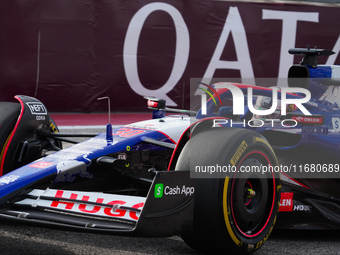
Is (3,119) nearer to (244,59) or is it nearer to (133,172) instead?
(133,172)

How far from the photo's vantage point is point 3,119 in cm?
482

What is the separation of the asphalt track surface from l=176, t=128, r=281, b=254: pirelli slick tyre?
0.27m

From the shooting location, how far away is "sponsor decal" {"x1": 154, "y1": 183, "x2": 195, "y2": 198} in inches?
135

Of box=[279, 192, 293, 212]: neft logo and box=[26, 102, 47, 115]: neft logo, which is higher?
box=[26, 102, 47, 115]: neft logo

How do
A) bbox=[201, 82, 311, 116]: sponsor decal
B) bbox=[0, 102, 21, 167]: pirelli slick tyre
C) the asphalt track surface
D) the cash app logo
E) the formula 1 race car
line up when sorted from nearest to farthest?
the cash app logo, the formula 1 race car, the asphalt track surface, bbox=[201, 82, 311, 116]: sponsor decal, bbox=[0, 102, 21, 167]: pirelli slick tyre

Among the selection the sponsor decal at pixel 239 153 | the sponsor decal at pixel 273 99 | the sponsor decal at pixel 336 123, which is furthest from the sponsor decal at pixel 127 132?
the sponsor decal at pixel 336 123

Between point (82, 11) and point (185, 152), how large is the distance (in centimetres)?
946

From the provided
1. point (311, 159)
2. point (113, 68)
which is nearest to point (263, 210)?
point (311, 159)

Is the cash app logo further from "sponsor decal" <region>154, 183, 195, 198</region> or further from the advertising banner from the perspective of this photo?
the advertising banner

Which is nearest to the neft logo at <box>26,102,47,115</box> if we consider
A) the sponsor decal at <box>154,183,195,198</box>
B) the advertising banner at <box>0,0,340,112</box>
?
the sponsor decal at <box>154,183,195,198</box>

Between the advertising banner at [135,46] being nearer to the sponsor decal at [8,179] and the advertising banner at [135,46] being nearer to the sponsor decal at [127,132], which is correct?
the sponsor decal at [127,132]

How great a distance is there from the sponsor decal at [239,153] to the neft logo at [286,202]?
717mm

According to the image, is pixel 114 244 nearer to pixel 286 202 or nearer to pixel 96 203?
pixel 96 203

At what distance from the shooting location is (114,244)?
4062 millimetres
